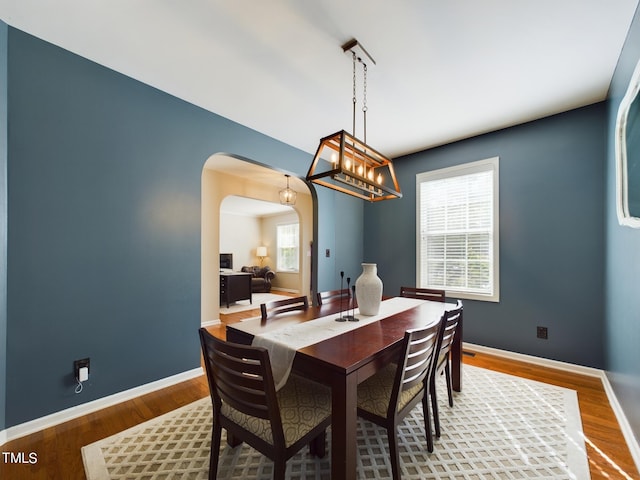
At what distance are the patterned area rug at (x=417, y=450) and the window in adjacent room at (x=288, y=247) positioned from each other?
6457 mm

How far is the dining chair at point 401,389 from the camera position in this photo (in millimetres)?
1351

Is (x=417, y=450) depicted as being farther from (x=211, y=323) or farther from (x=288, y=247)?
(x=288, y=247)

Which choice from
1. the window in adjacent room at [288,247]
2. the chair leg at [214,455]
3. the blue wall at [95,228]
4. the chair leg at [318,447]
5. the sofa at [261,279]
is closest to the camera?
the chair leg at [214,455]

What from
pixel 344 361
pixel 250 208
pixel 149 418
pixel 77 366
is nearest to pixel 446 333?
pixel 344 361

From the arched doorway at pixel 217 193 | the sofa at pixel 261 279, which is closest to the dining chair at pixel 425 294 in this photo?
the arched doorway at pixel 217 193

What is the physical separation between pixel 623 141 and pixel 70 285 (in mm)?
3880

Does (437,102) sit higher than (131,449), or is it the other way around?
(437,102)

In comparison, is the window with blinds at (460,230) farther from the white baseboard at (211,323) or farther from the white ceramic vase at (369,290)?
Result: the white baseboard at (211,323)

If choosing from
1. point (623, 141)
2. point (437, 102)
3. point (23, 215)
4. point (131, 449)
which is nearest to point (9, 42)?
point (23, 215)

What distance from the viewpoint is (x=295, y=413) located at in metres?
1.32

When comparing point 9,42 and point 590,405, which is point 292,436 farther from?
point 9,42

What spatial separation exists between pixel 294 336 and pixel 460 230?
9.54 feet

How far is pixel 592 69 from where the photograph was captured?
225 centimetres

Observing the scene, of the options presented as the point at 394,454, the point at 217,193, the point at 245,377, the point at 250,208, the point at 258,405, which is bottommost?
the point at 394,454
